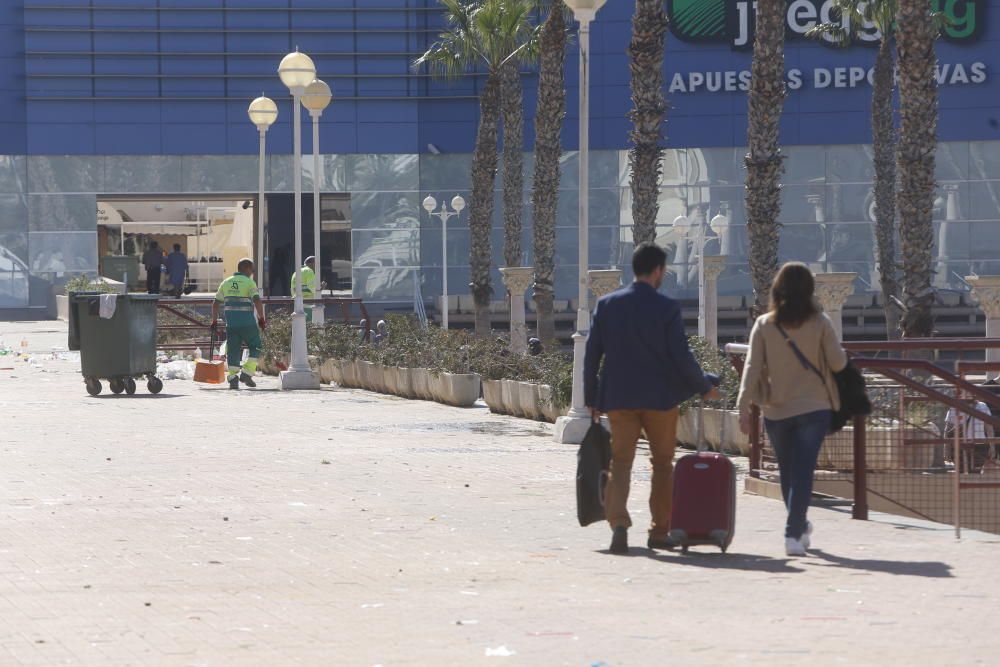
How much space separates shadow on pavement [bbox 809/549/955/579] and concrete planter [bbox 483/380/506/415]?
34.2 feet

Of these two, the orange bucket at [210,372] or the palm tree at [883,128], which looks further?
the palm tree at [883,128]

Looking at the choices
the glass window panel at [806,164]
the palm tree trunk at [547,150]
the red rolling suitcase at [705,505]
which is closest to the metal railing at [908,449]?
the red rolling suitcase at [705,505]

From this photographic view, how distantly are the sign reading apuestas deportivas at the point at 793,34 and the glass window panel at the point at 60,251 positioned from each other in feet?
63.0

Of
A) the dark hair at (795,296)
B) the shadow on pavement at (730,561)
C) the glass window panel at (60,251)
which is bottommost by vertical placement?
the shadow on pavement at (730,561)

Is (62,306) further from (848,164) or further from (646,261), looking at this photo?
(646,261)

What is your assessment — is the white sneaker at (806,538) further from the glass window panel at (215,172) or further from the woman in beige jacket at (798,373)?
the glass window panel at (215,172)

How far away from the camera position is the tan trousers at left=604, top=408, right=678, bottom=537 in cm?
933

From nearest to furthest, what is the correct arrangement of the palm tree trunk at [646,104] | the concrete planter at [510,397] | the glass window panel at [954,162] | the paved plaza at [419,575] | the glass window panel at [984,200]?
1. the paved plaza at [419,575]
2. the concrete planter at [510,397]
3. the palm tree trunk at [646,104]
4. the glass window panel at [954,162]
5. the glass window panel at [984,200]

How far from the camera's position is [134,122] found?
182 ft

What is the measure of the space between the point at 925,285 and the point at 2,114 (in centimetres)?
3689

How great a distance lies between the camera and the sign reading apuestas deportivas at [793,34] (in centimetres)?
5362

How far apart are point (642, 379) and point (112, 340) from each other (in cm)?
1394

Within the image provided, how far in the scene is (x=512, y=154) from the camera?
39219 mm

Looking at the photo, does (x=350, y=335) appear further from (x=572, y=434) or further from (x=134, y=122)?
(x=134, y=122)
